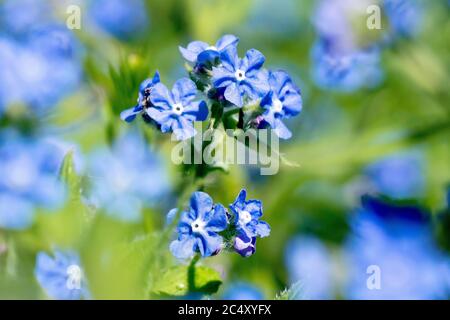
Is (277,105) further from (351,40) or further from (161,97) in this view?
(351,40)

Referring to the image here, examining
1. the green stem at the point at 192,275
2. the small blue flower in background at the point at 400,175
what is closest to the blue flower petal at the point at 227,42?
the green stem at the point at 192,275

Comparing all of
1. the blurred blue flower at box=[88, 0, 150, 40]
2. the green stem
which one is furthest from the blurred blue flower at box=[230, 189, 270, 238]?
the blurred blue flower at box=[88, 0, 150, 40]

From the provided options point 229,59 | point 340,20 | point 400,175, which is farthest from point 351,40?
point 229,59

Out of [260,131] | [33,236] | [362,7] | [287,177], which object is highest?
[362,7]

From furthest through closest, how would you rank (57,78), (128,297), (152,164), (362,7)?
1. (362,7)
2. (57,78)
3. (152,164)
4. (128,297)

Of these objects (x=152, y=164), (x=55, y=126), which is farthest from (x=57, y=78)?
(x=152, y=164)

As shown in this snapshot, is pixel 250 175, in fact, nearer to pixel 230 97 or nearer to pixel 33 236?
pixel 33 236

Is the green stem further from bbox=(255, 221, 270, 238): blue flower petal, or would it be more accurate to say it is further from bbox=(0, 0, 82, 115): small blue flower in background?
bbox=(0, 0, 82, 115): small blue flower in background
